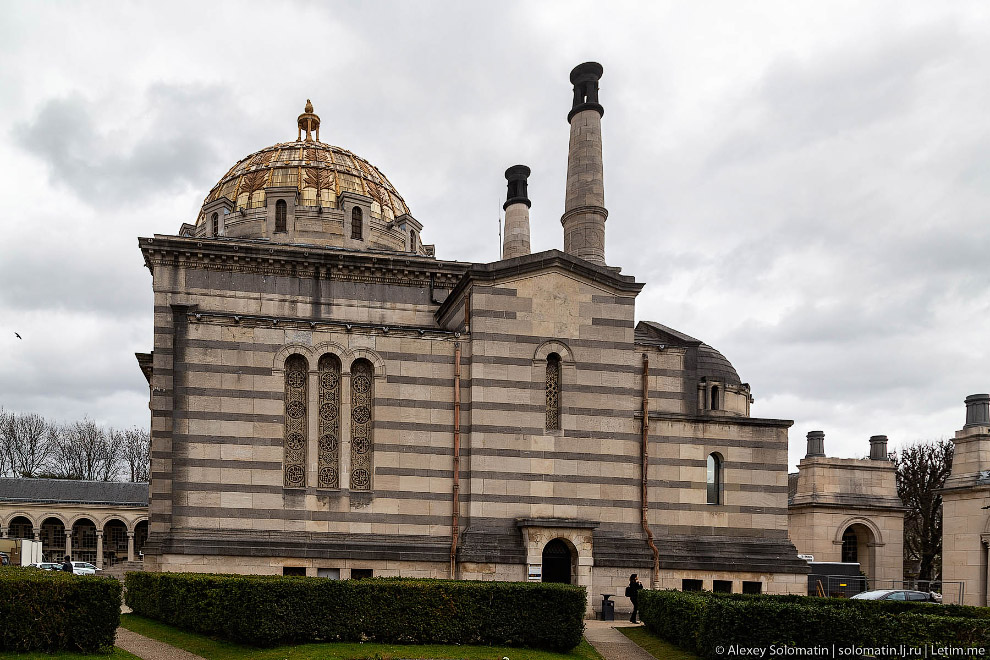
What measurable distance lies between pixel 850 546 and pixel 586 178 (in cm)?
3390

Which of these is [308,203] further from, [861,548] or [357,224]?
[861,548]

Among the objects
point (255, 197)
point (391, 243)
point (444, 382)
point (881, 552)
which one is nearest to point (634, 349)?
point (444, 382)

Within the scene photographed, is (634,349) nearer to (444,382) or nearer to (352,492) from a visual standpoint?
(444,382)

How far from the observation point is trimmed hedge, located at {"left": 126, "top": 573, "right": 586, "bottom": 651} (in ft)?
72.1

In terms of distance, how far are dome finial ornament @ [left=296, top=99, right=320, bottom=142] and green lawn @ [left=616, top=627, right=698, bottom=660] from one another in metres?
34.1

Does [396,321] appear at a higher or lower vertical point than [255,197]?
lower

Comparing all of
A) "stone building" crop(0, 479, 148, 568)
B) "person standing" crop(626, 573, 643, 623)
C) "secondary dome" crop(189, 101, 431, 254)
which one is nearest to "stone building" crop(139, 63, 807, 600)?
"person standing" crop(626, 573, 643, 623)

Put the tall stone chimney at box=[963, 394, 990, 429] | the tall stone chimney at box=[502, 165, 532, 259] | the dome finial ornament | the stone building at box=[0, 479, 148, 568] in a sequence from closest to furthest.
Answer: the tall stone chimney at box=[963, 394, 990, 429]
the tall stone chimney at box=[502, 165, 532, 259]
the dome finial ornament
the stone building at box=[0, 479, 148, 568]

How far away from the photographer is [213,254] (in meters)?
36.8

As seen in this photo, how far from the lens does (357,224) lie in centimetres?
4494

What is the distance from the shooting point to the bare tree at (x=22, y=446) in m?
102

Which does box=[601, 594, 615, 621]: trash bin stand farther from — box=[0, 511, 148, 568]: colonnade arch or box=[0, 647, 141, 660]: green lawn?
box=[0, 511, 148, 568]: colonnade arch

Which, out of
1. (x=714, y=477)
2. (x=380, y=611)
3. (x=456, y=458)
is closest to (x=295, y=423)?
(x=456, y=458)

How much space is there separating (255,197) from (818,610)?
1312 inches
